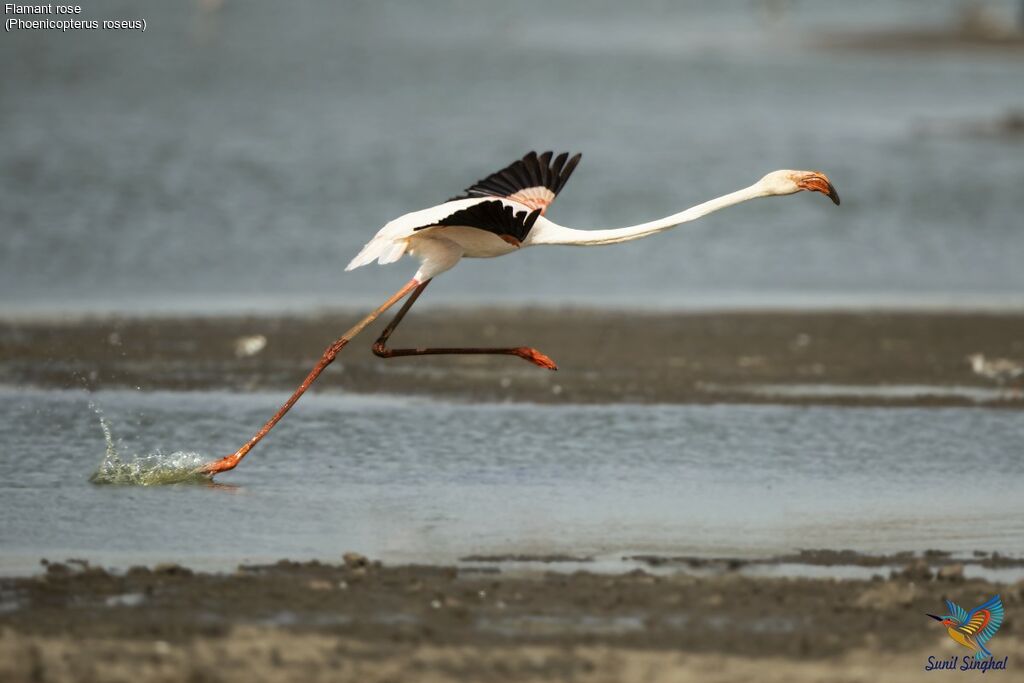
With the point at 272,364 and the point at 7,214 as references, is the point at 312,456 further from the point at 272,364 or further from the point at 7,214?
the point at 7,214

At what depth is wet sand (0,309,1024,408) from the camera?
12922 mm

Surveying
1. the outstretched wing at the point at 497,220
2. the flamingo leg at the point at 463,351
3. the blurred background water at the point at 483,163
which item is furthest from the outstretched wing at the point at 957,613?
the blurred background water at the point at 483,163

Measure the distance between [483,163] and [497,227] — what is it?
19500mm

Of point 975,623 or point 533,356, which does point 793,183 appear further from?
point 975,623

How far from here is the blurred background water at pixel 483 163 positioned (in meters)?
19.0

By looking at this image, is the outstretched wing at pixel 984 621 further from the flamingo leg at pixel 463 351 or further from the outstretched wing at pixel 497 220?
the flamingo leg at pixel 463 351

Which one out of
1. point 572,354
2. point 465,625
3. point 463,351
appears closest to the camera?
point 465,625

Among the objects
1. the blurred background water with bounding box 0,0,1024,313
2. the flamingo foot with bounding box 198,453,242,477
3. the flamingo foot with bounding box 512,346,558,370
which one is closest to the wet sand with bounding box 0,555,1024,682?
the flamingo foot with bounding box 198,453,242,477

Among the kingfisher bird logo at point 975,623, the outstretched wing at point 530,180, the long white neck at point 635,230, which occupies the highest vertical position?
the outstretched wing at point 530,180

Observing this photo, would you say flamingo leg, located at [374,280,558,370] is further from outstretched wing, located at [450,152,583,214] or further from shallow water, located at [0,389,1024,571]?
outstretched wing, located at [450,152,583,214]

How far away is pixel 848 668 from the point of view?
633cm

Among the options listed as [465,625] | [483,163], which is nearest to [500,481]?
[465,625]

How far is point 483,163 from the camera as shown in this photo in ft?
95.2

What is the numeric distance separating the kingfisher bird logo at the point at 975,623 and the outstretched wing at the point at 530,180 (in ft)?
13.6
